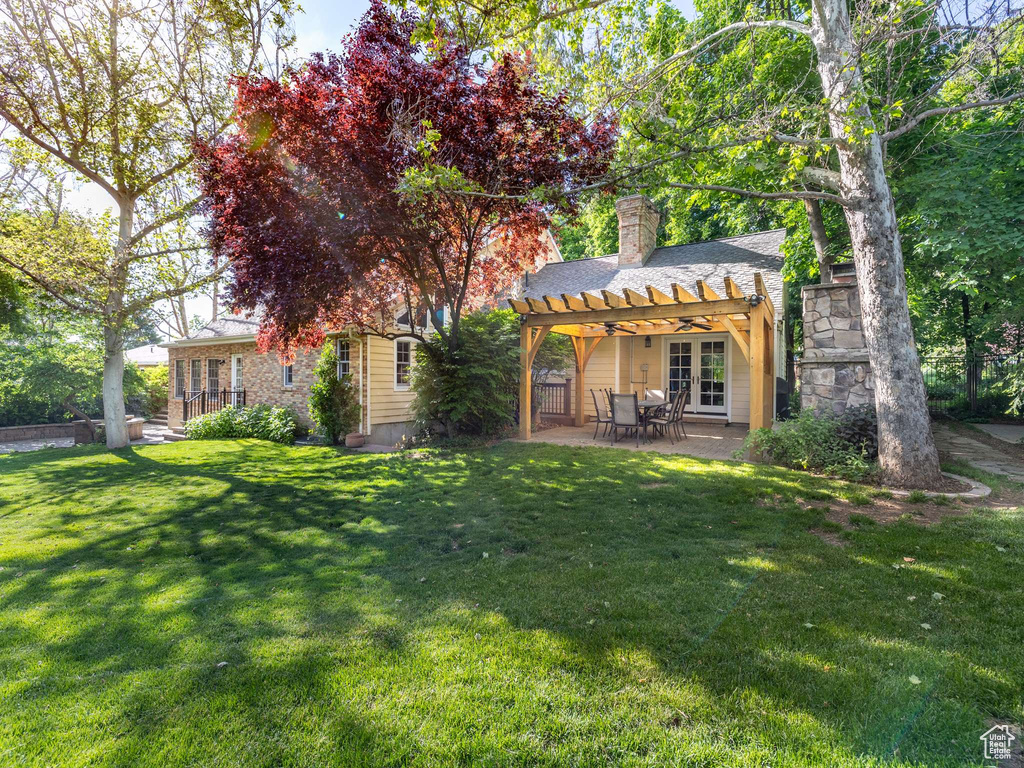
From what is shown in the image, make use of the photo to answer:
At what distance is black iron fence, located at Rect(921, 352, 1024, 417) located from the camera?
42.0ft

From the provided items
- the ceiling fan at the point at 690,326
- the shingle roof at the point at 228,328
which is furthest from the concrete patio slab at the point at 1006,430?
the shingle roof at the point at 228,328

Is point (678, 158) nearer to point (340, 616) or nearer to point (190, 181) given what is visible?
point (340, 616)

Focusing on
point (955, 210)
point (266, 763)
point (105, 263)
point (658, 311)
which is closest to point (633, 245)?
point (658, 311)

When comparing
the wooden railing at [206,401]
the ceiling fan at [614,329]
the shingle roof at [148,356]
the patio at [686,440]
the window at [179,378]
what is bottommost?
the patio at [686,440]

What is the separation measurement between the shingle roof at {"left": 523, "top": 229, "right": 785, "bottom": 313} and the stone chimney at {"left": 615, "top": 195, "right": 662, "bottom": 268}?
0.32 meters

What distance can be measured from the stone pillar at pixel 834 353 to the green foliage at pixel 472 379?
5.12 meters

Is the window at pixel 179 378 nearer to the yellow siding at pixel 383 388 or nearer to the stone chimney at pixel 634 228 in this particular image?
the yellow siding at pixel 383 388

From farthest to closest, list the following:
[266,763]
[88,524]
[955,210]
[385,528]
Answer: [955,210]
[88,524]
[385,528]
[266,763]

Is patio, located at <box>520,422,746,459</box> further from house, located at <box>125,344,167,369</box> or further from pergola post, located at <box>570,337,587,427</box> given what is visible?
house, located at <box>125,344,167,369</box>

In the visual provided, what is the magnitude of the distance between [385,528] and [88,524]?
3.23 metres

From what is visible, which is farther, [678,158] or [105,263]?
[105,263]

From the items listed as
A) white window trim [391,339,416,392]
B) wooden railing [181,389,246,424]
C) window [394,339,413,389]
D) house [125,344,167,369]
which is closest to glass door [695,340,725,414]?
white window trim [391,339,416,392]

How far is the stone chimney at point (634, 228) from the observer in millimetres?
13555

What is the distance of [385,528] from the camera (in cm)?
450
